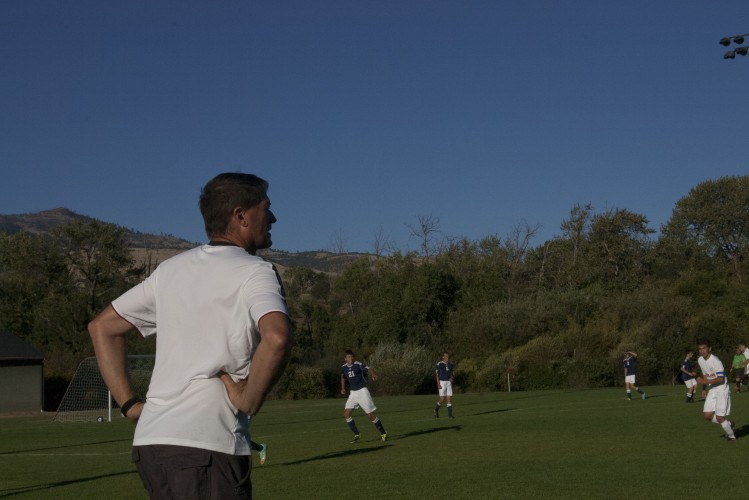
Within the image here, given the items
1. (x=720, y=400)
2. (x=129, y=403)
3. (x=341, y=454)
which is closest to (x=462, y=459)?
(x=341, y=454)

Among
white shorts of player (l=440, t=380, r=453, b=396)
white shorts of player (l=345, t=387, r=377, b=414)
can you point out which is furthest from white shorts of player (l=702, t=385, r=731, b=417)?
white shorts of player (l=440, t=380, r=453, b=396)

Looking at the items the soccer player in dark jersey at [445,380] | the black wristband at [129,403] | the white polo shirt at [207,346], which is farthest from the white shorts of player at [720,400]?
the white polo shirt at [207,346]

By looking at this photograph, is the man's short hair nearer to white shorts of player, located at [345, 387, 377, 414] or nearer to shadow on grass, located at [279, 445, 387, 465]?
shadow on grass, located at [279, 445, 387, 465]

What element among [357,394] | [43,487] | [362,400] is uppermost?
[357,394]

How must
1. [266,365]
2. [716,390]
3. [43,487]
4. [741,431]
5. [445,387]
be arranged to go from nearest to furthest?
[266,365], [43,487], [716,390], [741,431], [445,387]

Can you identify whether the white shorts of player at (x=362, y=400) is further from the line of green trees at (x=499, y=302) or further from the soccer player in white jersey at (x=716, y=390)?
the line of green trees at (x=499, y=302)

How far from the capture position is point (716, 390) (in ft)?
67.6

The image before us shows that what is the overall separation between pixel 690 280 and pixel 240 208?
242 feet

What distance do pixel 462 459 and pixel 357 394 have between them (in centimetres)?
526

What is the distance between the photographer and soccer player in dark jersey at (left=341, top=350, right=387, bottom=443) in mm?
23078

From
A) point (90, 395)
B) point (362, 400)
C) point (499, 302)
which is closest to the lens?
point (362, 400)

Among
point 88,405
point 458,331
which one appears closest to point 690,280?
point 458,331

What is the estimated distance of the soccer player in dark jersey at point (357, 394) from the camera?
23.1 meters

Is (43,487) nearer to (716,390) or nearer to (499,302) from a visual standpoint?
(716,390)
